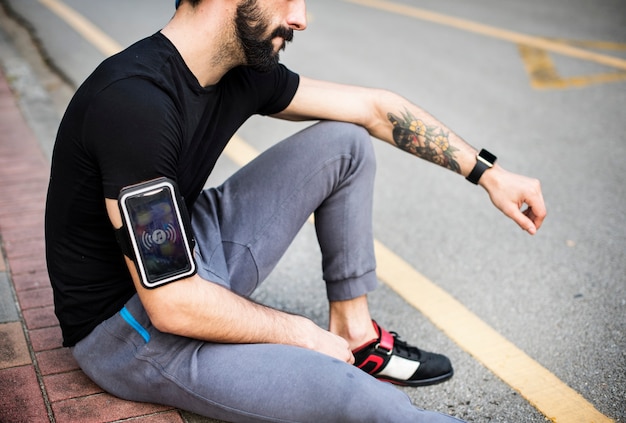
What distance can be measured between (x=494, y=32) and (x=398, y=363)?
19.2 feet

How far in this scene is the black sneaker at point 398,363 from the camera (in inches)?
92.7

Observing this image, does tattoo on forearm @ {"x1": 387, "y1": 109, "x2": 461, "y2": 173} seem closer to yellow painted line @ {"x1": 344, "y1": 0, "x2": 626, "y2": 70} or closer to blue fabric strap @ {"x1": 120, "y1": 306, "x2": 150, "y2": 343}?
blue fabric strap @ {"x1": 120, "y1": 306, "x2": 150, "y2": 343}

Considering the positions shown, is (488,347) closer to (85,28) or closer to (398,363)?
(398,363)

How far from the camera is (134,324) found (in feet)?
6.30

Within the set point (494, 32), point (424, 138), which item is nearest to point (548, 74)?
point (494, 32)

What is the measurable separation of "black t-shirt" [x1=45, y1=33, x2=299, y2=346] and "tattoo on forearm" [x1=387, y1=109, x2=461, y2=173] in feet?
2.06

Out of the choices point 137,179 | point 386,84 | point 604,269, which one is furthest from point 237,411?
point 386,84

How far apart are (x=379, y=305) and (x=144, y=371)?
4.05 feet

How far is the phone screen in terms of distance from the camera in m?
1.68

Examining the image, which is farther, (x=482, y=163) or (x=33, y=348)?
(x=482, y=163)

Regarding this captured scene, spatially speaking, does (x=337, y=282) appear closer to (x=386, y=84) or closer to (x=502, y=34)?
(x=386, y=84)

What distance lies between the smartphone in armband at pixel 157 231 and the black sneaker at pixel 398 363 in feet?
2.74

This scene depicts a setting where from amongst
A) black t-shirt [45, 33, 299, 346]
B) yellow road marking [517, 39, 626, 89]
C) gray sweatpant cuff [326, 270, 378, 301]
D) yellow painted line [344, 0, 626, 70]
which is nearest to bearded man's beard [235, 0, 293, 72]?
black t-shirt [45, 33, 299, 346]

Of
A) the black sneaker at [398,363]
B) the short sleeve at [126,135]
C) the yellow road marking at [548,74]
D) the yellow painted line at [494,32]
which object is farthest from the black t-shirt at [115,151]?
the yellow painted line at [494,32]
